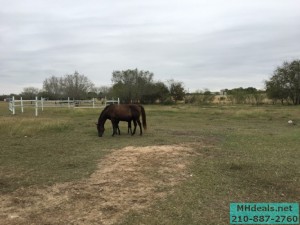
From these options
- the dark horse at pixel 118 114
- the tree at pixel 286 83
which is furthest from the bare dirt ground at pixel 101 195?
the tree at pixel 286 83

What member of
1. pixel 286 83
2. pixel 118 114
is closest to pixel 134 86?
pixel 286 83

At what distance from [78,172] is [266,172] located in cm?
392

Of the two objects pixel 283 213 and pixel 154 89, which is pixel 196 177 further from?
pixel 154 89

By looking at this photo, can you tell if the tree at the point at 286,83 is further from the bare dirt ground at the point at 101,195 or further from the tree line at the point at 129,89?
the bare dirt ground at the point at 101,195

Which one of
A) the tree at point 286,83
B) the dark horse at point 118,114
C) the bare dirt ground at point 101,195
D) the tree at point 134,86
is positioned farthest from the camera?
the tree at point 134,86

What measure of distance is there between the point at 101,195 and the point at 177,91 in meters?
52.9

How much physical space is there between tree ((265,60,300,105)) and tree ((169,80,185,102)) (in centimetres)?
1526

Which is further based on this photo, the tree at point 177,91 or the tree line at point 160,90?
the tree at point 177,91

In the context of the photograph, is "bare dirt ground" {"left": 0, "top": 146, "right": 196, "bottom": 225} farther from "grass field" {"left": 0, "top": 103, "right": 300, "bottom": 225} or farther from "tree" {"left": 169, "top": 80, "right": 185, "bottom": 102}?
"tree" {"left": 169, "top": 80, "right": 185, "bottom": 102}

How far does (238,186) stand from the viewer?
5.98m

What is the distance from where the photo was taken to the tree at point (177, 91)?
57.8 meters

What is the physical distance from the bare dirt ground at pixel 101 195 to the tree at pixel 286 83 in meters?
43.0

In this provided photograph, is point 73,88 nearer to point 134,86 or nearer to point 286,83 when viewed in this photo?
point 134,86

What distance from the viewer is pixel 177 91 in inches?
2275
